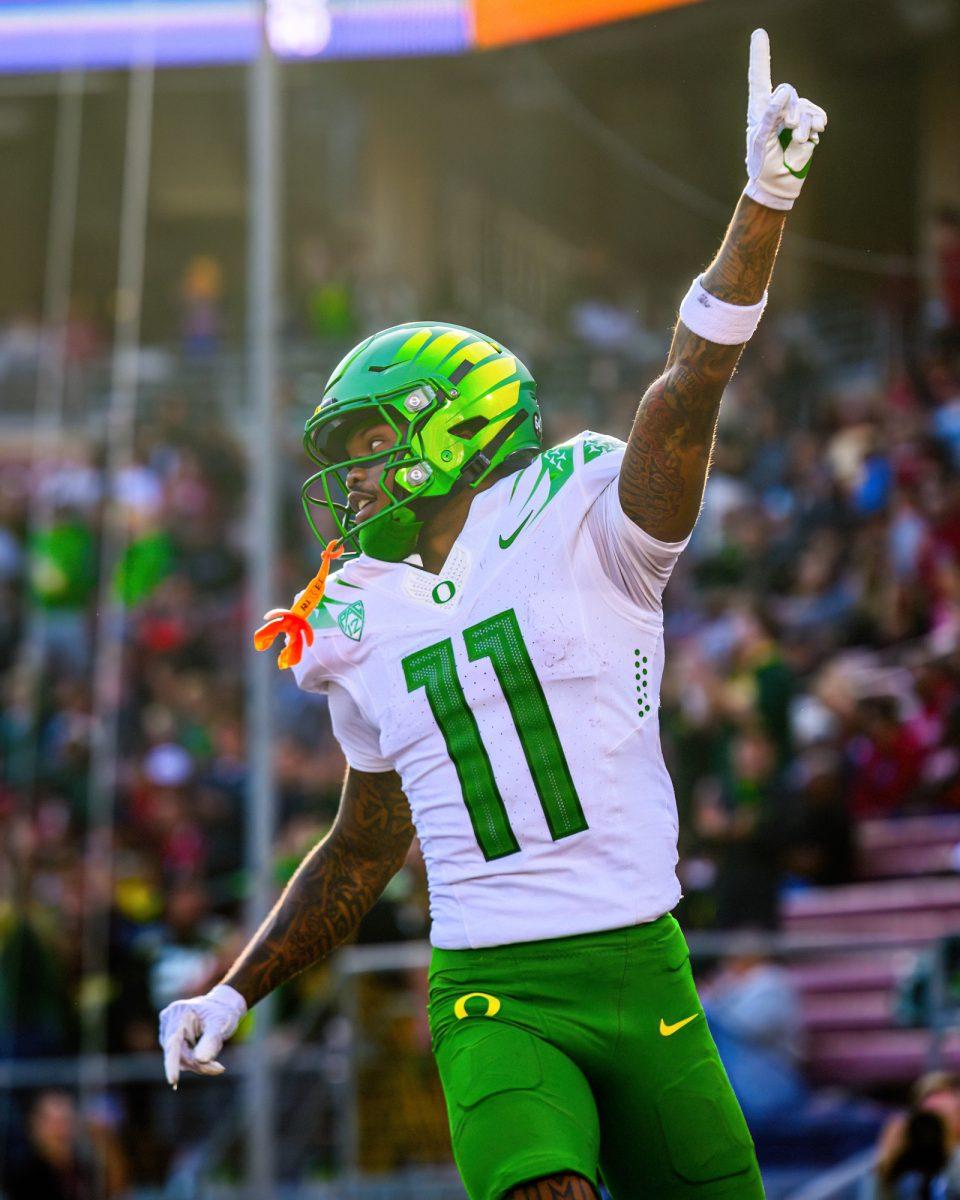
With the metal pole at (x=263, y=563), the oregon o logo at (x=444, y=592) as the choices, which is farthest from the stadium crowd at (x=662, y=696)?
→ the oregon o logo at (x=444, y=592)

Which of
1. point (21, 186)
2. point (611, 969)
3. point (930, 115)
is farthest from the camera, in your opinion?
point (21, 186)

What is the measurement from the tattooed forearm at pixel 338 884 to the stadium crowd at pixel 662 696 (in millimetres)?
4595

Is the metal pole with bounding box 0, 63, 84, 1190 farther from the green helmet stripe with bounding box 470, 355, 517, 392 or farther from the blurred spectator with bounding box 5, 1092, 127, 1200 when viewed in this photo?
the green helmet stripe with bounding box 470, 355, 517, 392

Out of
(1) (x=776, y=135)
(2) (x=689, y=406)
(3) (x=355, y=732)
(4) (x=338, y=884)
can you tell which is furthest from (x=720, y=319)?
(4) (x=338, y=884)

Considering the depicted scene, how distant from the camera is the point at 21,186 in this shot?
21000mm

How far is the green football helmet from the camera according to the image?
3.65 meters

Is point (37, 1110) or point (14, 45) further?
point (14, 45)

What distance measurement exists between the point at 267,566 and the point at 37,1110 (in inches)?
99.7

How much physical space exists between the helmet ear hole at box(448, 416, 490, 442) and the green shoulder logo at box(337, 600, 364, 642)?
1.14 ft

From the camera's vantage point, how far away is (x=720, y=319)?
3.30m

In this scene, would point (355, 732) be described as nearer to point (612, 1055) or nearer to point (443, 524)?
point (443, 524)

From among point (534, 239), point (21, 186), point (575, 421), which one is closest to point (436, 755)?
point (575, 421)

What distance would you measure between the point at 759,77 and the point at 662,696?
21.9 feet

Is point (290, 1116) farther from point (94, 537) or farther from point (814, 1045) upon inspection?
point (94, 537)
